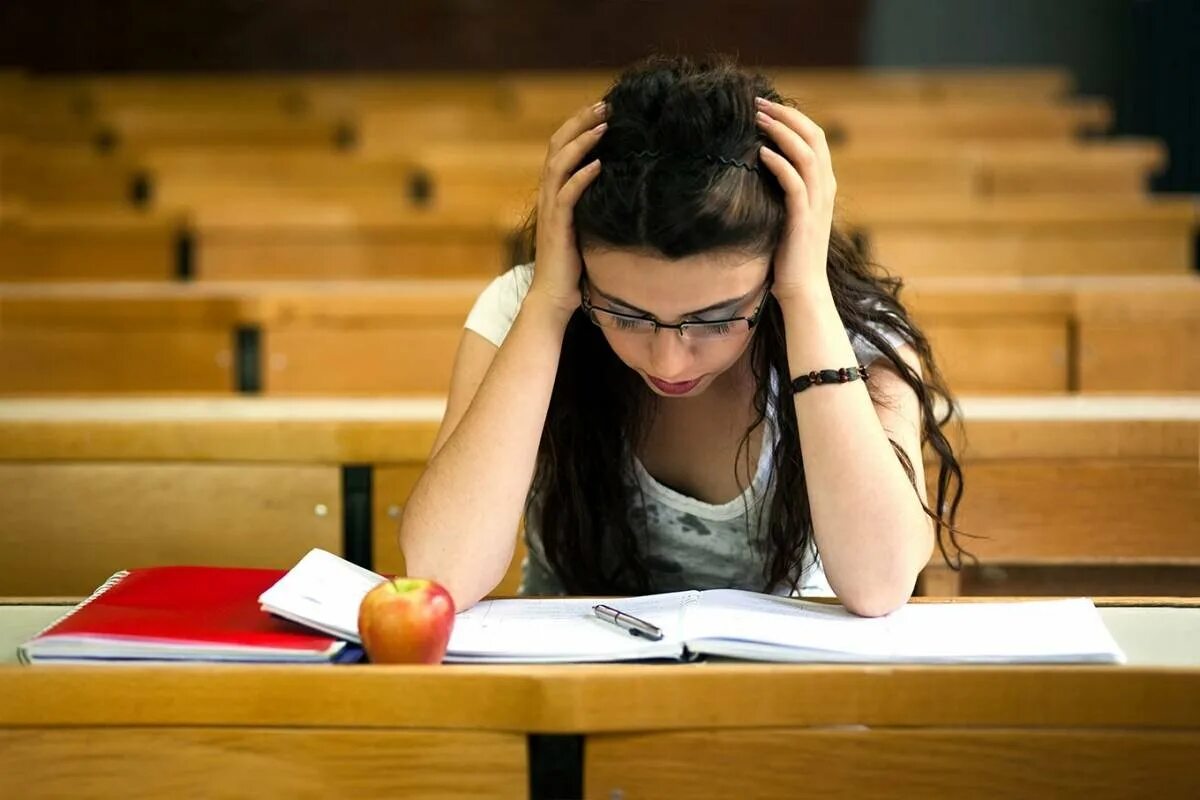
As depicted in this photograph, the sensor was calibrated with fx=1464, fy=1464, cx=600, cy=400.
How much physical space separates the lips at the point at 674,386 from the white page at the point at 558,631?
0.42ft

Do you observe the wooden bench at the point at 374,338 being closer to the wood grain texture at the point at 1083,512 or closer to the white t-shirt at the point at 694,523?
the wood grain texture at the point at 1083,512

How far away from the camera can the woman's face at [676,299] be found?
0.86 m

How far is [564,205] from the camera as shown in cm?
90

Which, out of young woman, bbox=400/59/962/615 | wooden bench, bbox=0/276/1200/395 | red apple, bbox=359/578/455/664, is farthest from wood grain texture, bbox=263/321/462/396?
red apple, bbox=359/578/455/664

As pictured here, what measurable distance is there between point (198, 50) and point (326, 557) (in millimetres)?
3273

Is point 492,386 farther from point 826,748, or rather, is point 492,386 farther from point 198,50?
point 198,50

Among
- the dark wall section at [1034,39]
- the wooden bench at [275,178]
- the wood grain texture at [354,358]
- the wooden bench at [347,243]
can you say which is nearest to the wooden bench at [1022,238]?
the wooden bench at [347,243]

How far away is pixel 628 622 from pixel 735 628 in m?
0.06

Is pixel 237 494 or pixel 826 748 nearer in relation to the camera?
pixel 826 748

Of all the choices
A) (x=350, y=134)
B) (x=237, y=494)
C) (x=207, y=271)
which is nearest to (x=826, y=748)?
(x=237, y=494)

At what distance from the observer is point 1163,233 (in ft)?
7.41

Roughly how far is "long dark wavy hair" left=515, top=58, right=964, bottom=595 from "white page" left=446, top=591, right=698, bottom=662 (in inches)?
6.4

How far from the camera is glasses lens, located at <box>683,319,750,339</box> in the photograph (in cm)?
88

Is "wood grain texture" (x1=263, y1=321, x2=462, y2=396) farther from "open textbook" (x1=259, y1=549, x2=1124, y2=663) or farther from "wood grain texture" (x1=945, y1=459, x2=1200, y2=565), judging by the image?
"open textbook" (x1=259, y1=549, x2=1124, y2=663)
